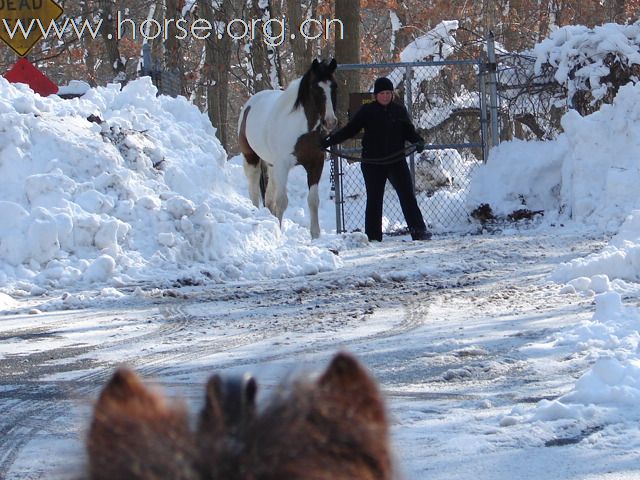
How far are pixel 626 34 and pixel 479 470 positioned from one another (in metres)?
15.0

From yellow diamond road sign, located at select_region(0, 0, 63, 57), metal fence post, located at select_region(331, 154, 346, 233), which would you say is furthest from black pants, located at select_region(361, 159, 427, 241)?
yellow diamond road sign, located at select_region(0, 0, 63, 57)

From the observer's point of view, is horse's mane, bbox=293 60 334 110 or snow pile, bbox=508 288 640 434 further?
horse's mane, bbox=293 60 334 110

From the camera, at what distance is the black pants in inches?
592

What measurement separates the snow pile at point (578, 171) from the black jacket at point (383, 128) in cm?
278

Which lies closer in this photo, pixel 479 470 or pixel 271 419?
pixel 271 419

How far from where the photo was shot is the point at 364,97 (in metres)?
17.4

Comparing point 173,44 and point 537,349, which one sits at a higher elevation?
point 173,44

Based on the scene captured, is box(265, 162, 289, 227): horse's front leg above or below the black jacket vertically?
below

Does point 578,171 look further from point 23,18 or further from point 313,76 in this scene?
point 23,18

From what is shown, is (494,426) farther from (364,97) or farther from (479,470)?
(364,97)

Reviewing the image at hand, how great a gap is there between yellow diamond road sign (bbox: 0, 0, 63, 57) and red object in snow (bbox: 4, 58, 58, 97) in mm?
466

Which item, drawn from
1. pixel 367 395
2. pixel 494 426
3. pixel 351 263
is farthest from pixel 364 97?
pixel 367 395

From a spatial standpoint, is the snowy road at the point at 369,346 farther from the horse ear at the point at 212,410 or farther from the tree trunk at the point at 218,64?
the tree trunk at the point at 218,64

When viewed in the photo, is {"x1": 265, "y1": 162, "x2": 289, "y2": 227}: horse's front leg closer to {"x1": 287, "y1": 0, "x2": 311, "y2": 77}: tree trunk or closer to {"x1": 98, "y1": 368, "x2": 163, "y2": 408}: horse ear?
{"x1": 287, "y1": 0, "x2": 311, "y2": 77}: tree trunk
